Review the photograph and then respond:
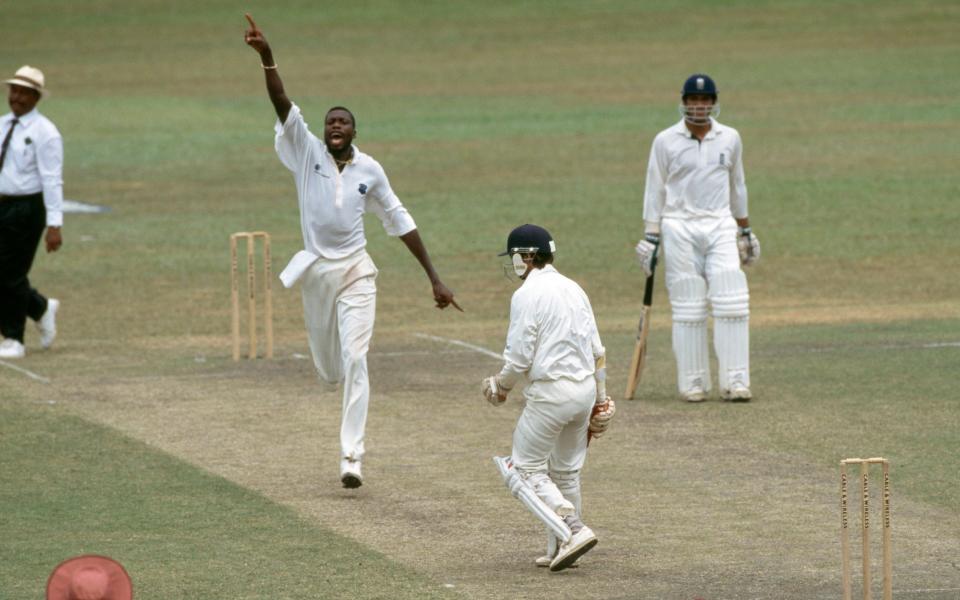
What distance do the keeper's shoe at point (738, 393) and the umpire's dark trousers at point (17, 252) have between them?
570cm

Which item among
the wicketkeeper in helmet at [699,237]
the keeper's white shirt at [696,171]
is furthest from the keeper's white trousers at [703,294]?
the keeper's white shirt at [696,171]

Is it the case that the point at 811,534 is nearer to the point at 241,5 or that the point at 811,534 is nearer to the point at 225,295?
the point at 225,295

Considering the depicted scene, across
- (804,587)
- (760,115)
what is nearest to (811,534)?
(804,587)

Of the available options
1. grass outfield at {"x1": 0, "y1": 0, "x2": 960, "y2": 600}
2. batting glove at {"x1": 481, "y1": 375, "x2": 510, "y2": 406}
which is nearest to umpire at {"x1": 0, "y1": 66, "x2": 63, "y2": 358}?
grass outfield at {"x1": 0, "y1": 0, "x2": 960, "y2": 600}

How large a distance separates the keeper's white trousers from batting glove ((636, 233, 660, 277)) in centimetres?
10

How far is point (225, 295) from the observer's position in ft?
64.6

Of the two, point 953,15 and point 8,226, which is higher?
point 953,15

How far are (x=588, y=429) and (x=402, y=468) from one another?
93.4 inches

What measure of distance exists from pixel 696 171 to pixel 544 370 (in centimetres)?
502

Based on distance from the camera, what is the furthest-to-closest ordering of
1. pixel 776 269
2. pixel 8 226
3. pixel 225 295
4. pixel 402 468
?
pixel 776 269 < pixel 225 295 < pixel 8 226 < pixel 402 468

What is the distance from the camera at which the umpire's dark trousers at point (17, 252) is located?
607 inches

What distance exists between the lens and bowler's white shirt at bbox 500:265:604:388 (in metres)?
9.05

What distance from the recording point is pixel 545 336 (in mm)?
9070

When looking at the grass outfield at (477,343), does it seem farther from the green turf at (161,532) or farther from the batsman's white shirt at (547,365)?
the batsman's white shirt at (547,365)
